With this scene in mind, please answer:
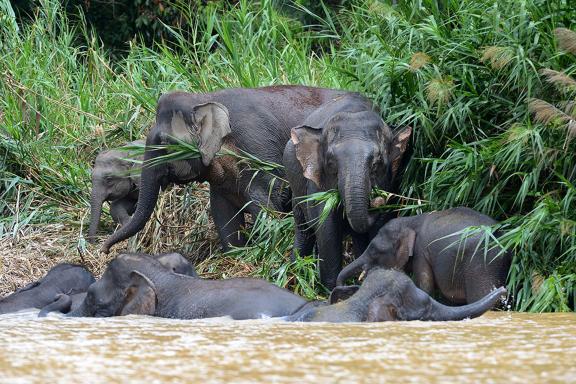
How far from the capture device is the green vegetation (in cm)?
803

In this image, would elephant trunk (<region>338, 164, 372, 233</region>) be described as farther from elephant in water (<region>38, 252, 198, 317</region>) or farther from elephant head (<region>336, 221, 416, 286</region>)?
elephant in water (<region>38, 252, 198, 317</region>)

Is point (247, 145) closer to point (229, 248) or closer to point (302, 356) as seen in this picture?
point (229, 248)

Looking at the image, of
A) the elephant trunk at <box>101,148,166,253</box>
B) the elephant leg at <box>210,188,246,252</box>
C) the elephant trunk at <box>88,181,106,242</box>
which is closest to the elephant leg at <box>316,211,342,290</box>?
the elephant leg at <box>210,188,246,252</box>

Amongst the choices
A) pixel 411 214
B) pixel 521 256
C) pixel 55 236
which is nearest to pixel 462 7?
pixel 411 214

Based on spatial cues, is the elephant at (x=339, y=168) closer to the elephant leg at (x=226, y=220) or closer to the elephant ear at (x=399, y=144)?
the elephant ear at (x=399, y=144)

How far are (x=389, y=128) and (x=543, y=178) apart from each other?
1.28 meters

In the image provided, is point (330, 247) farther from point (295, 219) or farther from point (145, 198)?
point (145, 198)

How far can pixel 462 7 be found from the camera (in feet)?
30.9

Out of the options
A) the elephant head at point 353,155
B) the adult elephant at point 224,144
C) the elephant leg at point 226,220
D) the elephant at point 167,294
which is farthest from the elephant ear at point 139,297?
the adult elephant at point 224,144

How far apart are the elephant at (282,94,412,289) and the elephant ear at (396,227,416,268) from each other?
0.34 m

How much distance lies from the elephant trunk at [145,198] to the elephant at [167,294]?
7.58 ft

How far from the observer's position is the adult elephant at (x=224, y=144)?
35.2 feet

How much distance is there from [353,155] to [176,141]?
2292 millimetres

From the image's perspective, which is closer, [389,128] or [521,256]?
[521,256]
